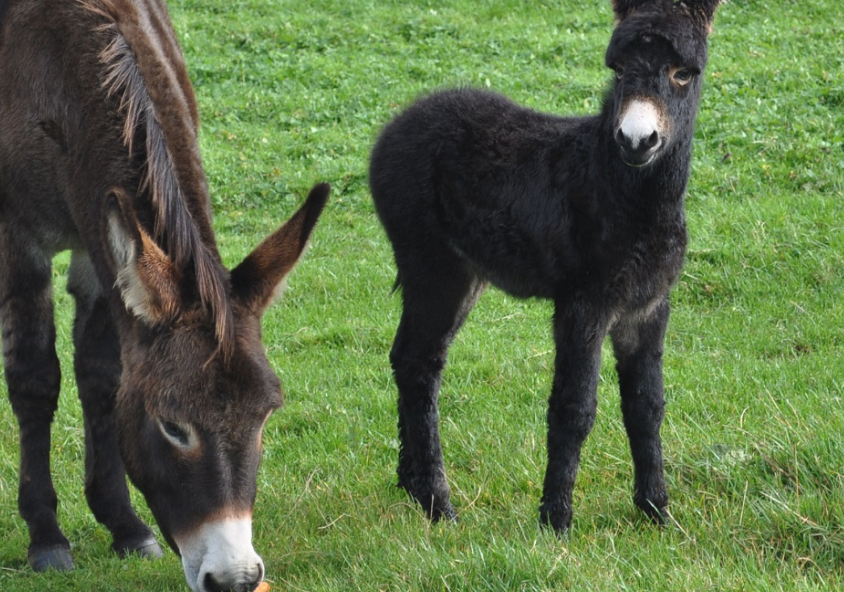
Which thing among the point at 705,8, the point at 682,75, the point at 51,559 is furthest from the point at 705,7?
the point at 51,559

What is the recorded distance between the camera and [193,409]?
337 centimetres

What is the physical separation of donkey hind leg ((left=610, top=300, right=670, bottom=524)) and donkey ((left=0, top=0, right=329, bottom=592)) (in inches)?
59.5

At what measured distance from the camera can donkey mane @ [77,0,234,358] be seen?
11.5ft

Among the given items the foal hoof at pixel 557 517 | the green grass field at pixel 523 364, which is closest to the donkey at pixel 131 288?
the green grass field at pixel 523 364

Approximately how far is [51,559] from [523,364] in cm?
292

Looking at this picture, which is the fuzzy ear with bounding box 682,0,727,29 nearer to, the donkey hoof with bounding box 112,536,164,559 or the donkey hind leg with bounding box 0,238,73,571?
the donkey hind leg with bounding box 0,238,73,571

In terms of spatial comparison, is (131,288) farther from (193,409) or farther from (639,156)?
(639,156)

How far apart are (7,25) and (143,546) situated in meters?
2.41

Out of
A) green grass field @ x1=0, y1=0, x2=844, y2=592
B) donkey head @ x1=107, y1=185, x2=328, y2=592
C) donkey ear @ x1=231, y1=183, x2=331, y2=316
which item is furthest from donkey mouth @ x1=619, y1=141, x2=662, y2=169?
donkey head @ x1=107, y1=185, x2=328, y2=592

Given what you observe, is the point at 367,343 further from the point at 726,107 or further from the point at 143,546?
the point at 726,107

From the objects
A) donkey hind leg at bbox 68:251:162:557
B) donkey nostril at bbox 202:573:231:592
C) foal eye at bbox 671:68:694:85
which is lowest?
donkey hind leg at bbox 68:251:162:557

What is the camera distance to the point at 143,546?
Answer: 186 inches

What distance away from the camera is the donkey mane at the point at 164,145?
3.51m

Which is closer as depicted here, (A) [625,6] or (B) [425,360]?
(A) [625,6]
